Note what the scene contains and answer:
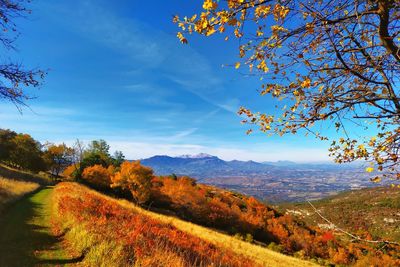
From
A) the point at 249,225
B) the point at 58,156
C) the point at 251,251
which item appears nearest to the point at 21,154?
the point at 58,156

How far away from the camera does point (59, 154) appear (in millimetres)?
87875

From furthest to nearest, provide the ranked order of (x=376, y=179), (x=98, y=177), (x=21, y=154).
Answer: (x=21, y=154) → (x=98, y=177) → (x=376, y=179)

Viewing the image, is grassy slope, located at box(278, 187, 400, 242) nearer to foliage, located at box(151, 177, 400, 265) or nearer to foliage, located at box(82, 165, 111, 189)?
foliage, located at box(151, 177, 400, 265)

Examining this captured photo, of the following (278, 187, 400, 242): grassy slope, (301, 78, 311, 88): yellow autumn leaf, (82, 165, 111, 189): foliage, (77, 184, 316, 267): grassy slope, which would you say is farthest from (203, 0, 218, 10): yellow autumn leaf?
(278, 187, 400, 242): grassy slope

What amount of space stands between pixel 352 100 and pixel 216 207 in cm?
4500

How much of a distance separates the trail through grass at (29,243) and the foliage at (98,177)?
38.2m

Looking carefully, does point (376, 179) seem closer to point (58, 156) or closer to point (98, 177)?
point (98, 177)

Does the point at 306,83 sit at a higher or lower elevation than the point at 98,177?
higher

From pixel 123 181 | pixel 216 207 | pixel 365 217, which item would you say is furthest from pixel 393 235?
pixel 123 181

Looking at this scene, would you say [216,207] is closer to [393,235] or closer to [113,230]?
[113,230]

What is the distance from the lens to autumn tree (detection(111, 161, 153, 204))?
47594mm

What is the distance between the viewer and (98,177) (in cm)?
5559

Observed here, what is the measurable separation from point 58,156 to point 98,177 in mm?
39737

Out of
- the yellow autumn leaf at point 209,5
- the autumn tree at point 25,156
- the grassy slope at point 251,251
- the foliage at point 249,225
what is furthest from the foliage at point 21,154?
the yellow autumn leaf at point 209,5
